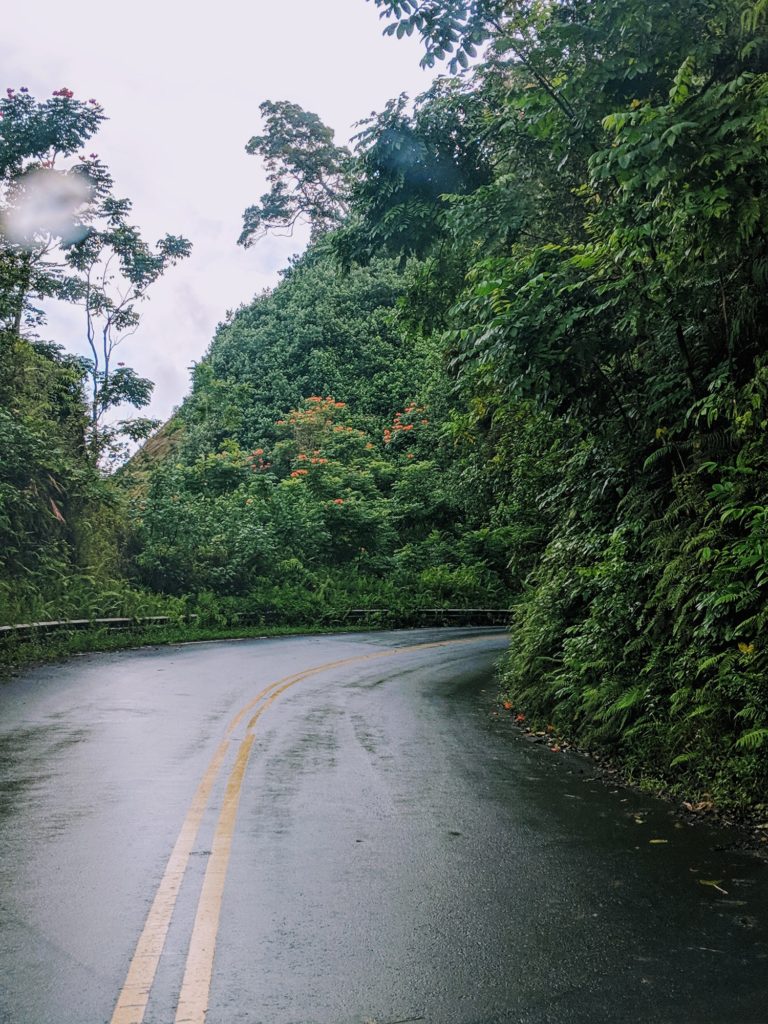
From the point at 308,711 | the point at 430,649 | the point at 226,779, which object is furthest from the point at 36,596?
the point at 226,779

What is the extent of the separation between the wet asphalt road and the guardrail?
37.4 ft

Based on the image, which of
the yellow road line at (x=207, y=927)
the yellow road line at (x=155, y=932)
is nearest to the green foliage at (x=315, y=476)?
the yellow road line at (x=207, y=927)

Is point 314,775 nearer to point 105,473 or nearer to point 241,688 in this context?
point 241,688

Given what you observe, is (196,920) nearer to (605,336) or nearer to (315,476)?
(605,336)

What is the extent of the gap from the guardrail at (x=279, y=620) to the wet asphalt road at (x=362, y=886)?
449 inches

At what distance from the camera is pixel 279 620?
3253 cm

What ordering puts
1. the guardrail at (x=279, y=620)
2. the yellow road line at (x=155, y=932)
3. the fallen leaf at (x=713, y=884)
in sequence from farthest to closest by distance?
1. the guardrail at (x=279, y=620)
2. the fallen leaf at (x=713, y=884)
3. the yellow road line at (x=155, y=932)

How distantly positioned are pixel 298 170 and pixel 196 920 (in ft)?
212

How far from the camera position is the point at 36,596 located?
23.4 m

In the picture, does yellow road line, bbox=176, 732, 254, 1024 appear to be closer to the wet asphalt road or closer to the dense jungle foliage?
the wet asphalt road

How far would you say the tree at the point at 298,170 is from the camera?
209 feet

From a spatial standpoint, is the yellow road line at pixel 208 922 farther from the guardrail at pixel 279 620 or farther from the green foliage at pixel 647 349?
the guardrail at pixel 279 620

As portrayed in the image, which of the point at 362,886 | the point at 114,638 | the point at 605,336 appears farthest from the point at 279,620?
the point at 362,886

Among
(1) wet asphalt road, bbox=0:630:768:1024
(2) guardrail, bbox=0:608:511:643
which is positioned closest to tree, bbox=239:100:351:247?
(2) guardrail, bbox=0:608:511:643
